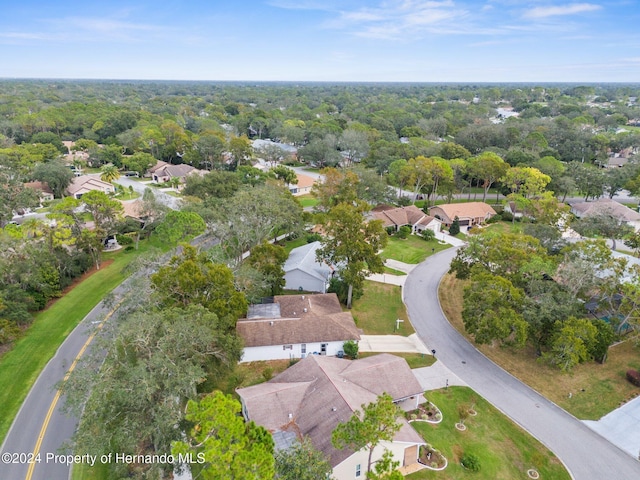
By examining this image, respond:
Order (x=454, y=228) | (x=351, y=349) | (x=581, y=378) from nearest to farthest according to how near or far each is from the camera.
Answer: (x=581, y=378)
(x=351, y=349)
(x=454, y=228)

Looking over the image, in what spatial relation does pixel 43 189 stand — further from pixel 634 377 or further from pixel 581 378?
pixel 634 377

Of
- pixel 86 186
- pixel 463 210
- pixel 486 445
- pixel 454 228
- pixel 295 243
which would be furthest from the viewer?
pixel 86 186

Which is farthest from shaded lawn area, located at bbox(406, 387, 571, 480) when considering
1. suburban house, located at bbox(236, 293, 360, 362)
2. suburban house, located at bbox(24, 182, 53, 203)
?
suburban house, located at bbox(24, 182, 53, 203)

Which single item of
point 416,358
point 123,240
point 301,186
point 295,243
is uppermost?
point 301,186

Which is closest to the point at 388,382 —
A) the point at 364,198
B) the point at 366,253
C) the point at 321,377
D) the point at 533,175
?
the point at 321,377

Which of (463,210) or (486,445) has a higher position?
(463,210)

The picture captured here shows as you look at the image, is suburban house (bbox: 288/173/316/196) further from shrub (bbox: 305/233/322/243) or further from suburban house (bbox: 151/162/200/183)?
shrub (bbox: 305/233/322/243)

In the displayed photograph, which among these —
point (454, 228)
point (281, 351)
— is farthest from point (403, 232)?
point (281, 351)
